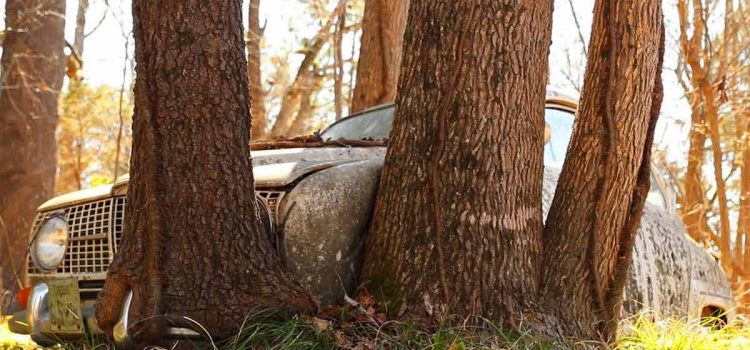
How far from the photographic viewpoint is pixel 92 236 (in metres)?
3.73

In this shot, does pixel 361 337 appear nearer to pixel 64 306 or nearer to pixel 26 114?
pixel 64 306

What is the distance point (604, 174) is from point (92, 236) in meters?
2.19

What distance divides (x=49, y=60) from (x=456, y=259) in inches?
299

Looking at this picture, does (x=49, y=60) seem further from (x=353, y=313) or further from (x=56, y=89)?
(x=353, y=313)

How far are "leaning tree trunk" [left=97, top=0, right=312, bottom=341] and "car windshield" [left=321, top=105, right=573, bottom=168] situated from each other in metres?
1.31

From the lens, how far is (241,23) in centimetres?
342

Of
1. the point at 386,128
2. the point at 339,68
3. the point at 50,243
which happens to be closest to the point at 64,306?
the point at 50,243

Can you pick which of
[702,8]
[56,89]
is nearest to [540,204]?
[56,89]

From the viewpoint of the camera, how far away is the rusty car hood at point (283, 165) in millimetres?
3490

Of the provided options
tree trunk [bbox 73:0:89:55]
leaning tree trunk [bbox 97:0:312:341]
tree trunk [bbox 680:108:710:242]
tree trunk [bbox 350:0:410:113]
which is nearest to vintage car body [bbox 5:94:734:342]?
leaning tree trunk [bbox 97:0:312:341]

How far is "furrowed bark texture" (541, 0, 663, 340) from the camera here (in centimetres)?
357

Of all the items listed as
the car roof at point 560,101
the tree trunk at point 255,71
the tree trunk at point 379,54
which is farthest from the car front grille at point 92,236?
the tree trunk at point 255,71

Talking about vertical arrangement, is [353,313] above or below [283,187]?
below

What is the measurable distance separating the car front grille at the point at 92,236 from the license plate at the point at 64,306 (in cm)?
9
